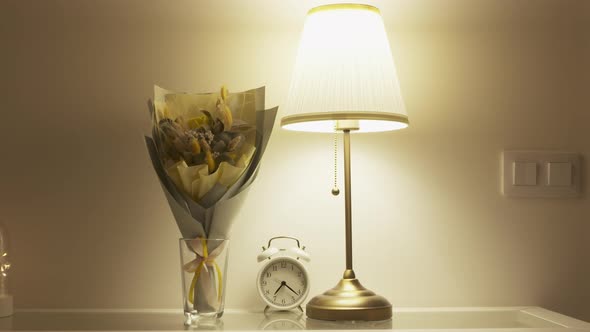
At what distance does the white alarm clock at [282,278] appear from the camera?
1.43 m

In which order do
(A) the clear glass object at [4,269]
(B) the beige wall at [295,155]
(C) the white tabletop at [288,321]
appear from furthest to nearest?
(B) the beige wall at [295,155] < (A) the clear glass object at [4,269] < (C) the white tabletop at [288,321]

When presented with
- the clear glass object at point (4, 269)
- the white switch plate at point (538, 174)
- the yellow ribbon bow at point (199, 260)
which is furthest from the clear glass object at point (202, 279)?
the white switch plate at point (538, 174)

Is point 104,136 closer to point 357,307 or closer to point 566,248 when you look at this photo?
point 357,307

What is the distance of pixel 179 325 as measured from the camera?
1303 mm

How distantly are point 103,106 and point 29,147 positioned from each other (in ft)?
0.57

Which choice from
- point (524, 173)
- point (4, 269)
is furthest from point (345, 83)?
point (4, 269)

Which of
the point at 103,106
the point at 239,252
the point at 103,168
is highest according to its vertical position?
the point at 103,106

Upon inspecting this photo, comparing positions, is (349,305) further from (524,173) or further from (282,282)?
(524,173)

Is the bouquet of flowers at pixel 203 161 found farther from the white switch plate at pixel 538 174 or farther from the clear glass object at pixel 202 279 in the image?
the white switch plate at pixel 538 174

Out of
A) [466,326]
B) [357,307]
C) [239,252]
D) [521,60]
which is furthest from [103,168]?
[521,60]

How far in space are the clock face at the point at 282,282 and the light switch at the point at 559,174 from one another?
584 mm

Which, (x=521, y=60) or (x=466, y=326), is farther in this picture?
(x=521, y=60)

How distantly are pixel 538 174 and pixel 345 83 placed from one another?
554 millimetres

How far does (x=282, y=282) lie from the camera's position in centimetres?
144
